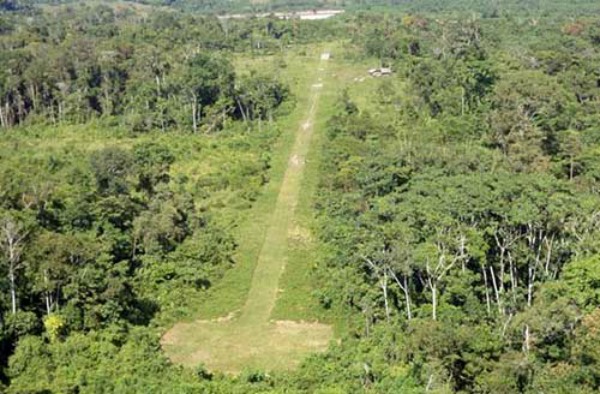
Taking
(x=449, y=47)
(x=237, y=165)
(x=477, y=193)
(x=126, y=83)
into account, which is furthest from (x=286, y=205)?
(x=449, y=47)

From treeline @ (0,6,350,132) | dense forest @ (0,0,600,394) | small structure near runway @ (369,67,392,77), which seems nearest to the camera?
dense forest @ (0,0,600,394)

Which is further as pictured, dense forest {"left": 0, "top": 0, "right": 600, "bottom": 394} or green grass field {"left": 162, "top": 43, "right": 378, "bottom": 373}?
green grass field {"left": 162, "top": 43, "right": 378, "bottom": 373}

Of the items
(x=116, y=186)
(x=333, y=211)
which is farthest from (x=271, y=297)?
(x=116, y=186)

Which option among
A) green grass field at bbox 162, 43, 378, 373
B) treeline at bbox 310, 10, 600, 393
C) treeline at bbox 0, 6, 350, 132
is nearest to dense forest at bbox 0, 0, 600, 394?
treeline at bbox 310, 10, 600, 393

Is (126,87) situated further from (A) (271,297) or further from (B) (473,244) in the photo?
(B) (473,244)

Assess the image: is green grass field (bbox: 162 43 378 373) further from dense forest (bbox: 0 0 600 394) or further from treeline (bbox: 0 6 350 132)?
treeline (bbox: 0 6 350 132)

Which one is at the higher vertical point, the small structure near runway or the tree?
the tree
